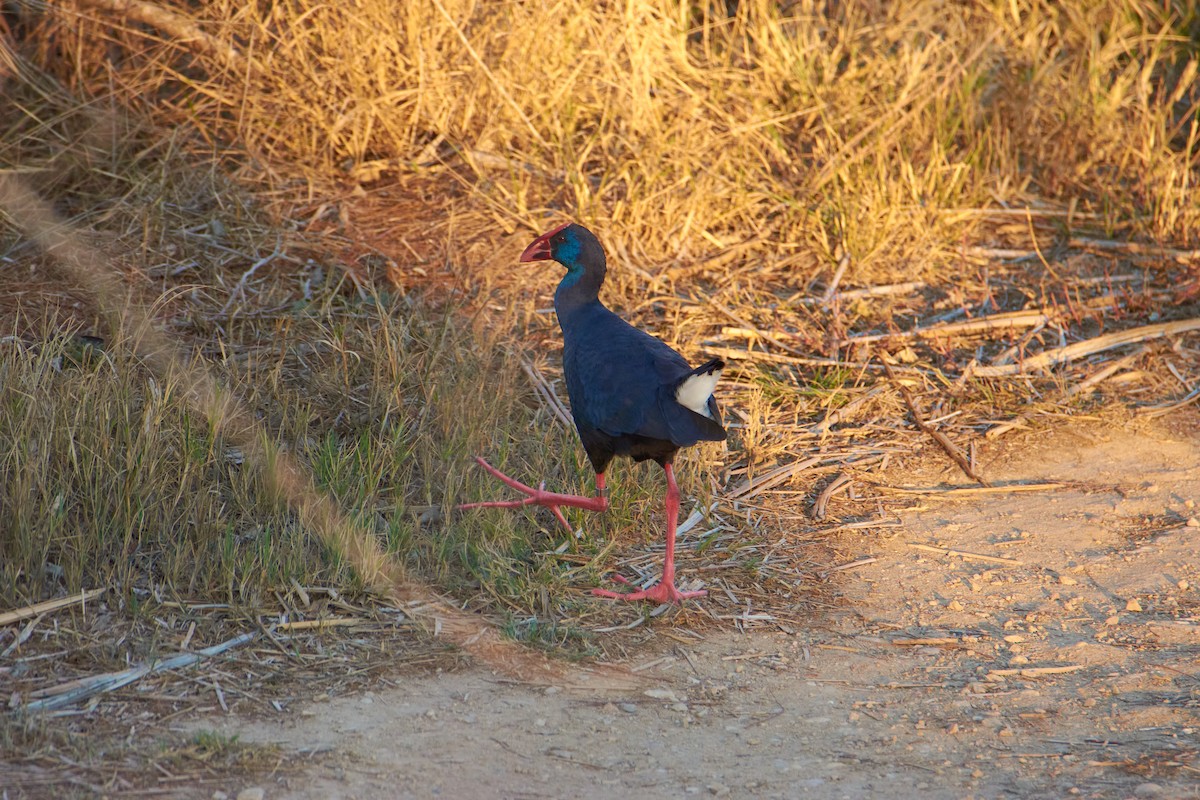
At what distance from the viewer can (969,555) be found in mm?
3797

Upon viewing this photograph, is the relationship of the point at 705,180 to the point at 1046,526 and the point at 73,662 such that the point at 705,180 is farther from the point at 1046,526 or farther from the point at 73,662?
the point at 73,662

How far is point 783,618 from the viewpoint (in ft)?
11.3

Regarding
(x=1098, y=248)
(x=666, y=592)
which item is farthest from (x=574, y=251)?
(x=1098, y=248)

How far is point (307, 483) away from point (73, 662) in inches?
38.3

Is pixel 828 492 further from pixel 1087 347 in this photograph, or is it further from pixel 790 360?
pixel 1087 347

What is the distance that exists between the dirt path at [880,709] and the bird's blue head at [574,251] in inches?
48.9

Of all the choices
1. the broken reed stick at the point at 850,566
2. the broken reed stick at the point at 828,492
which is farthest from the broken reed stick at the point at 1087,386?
the broken reed stick at the point at 850,566

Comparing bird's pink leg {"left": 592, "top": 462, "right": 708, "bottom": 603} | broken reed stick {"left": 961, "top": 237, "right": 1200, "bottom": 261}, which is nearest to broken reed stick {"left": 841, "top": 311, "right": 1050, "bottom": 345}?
broken reed stick {"left": 961, "top": 237, "right": 1200, "bottom": 261}

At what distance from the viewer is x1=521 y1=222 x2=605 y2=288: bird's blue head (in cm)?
391

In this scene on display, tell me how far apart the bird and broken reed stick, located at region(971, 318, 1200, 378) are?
1.79 meters

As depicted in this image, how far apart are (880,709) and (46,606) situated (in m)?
2.11

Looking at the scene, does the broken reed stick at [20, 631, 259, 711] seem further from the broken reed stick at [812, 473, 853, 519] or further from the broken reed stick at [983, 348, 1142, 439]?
the broken reed stick at [983, 348, 1142, 439]

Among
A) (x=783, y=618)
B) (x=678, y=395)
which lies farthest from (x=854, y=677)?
(x=678, y=395)

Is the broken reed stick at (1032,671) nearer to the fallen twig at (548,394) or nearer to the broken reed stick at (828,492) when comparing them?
the broken reed stick at (828,492)
